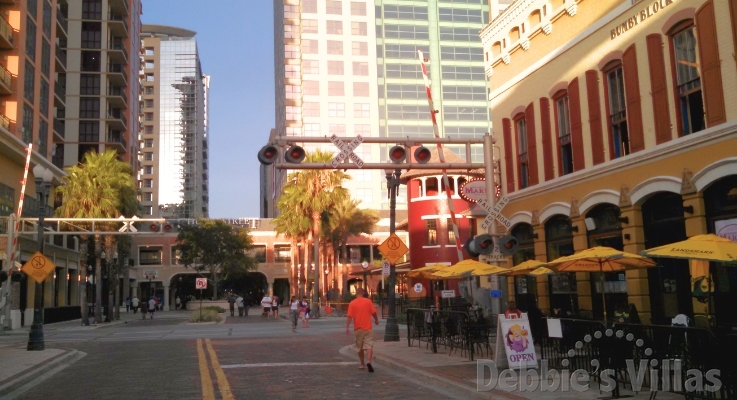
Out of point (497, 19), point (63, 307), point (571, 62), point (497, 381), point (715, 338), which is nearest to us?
point (715, 338)

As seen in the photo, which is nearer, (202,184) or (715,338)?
(715,338)

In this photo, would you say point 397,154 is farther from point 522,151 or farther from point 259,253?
point 259,253

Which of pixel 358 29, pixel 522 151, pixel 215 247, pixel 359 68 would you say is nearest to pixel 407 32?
pixel 358 29

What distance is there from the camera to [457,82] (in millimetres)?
96938

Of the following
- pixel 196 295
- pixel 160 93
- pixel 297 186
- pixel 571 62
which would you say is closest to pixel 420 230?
pixel 297 186

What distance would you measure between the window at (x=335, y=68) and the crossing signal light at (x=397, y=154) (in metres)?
77.0

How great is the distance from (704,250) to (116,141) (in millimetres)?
62192

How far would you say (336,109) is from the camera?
304 feet

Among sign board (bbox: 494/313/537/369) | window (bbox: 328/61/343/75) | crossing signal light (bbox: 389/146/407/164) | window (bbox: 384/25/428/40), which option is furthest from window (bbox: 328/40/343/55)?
sign board (bbox: 494/313/537/369)

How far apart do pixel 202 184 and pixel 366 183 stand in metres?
91.9

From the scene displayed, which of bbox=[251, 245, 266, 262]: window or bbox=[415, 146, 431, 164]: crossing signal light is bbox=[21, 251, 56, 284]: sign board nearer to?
bbox=[415, 146, 431, 164]: crossing signal light

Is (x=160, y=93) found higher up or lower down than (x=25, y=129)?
higher up

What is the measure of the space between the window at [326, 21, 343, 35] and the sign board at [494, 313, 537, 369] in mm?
83332

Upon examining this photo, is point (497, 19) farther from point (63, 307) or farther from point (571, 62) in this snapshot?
point (63, 307)
